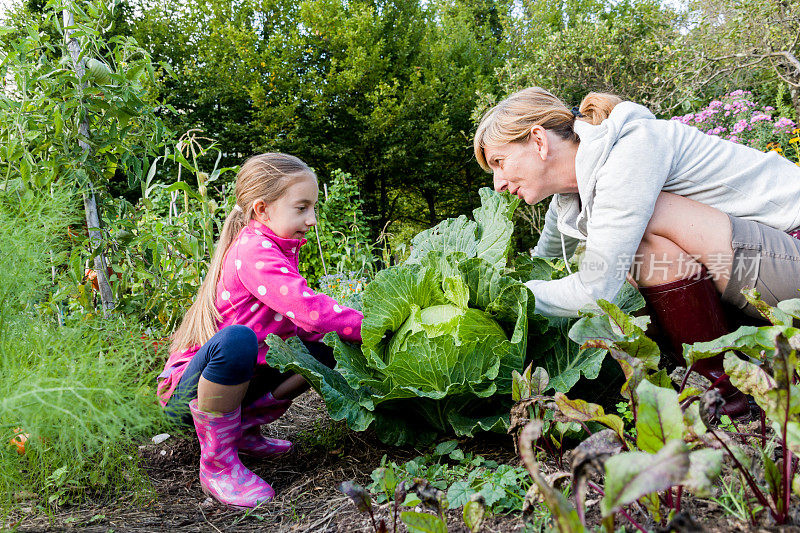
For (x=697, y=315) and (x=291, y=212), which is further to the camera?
(x=291, y=212)

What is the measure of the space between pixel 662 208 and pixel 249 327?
167 cm

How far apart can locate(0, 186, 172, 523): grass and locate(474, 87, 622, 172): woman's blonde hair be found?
1593 mm

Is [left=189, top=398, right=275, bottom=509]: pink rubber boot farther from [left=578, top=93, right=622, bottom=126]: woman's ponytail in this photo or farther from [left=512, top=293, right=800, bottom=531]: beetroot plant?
[left=578, top=93, right=622, bottom=126]: woman's ponytail

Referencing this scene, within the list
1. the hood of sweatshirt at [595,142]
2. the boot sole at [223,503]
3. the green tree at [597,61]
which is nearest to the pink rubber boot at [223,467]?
the boot sole at [223,503]

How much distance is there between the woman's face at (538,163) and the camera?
7.10 ft

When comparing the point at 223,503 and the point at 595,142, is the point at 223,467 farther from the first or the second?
the point at 595,142

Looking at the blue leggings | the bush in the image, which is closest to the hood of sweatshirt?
the blue leggings

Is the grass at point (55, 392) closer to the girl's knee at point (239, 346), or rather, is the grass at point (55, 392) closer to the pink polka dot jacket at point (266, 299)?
the girl's knee at point (239, 346)

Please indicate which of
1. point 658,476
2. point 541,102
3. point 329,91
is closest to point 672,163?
point 541,102

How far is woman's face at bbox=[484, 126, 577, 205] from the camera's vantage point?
2.16m

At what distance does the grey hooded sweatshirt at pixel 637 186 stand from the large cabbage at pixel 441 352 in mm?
191

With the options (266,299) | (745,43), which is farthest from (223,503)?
(745,43)

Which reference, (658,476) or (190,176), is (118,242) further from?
(190,176)

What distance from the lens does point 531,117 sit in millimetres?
2174
